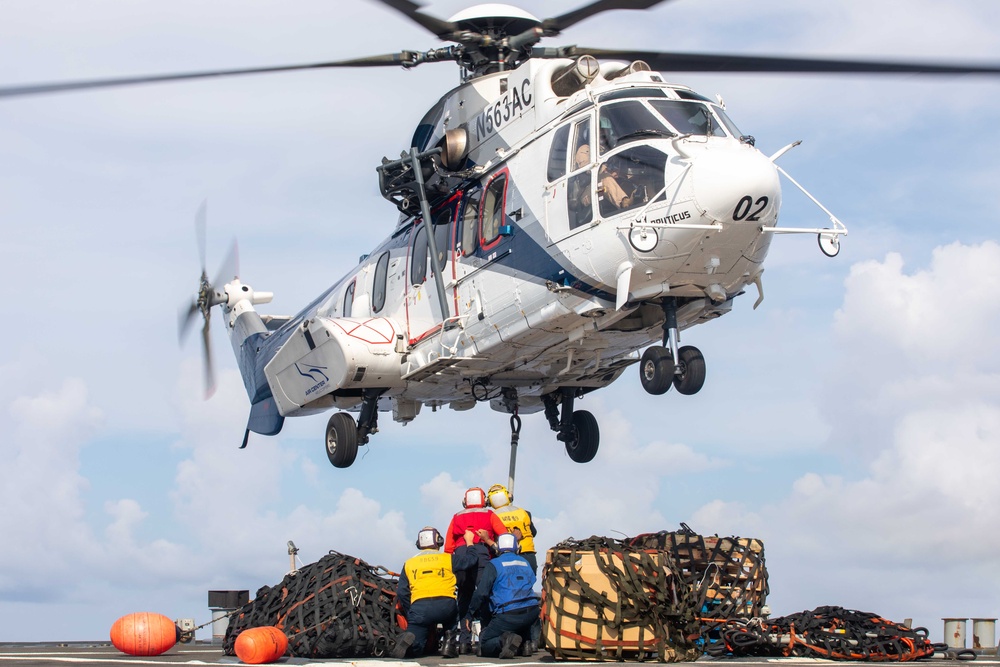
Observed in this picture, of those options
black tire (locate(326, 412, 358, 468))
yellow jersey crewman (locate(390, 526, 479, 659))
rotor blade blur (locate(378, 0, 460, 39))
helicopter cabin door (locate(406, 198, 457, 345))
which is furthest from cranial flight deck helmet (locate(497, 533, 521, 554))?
rotor blade blur (locate(378, 0, 460, 39))

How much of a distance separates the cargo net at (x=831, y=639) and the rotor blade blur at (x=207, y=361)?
14135 mm

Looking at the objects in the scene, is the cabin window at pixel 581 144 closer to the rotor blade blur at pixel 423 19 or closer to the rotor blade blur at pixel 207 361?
the rotor blade blur at pixel 423 19

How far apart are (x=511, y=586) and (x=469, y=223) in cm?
603

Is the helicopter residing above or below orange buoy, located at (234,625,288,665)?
above

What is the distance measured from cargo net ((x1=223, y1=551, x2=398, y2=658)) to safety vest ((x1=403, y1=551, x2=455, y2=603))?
1.76 feet

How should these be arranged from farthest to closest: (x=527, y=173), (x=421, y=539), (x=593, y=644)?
(x=527, y=173)
(x=421, y=539)
(x=593, y=644)

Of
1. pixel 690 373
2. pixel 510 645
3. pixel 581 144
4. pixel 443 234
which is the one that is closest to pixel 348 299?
pixel 443 234

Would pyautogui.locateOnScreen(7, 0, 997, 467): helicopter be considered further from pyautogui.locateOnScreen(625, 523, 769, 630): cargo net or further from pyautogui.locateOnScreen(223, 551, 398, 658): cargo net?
pyautogui.locateOnScreen(223, 551, 398, 658): cargo net

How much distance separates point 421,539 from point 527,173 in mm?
5165

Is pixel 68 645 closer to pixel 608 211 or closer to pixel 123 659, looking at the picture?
pixel 123 659

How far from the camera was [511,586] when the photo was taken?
1254 centimetres

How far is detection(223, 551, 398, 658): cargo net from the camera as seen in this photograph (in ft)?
41.4

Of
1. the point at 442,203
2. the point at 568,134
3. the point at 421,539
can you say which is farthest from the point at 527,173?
the point at 421,539

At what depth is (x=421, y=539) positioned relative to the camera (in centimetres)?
1295
